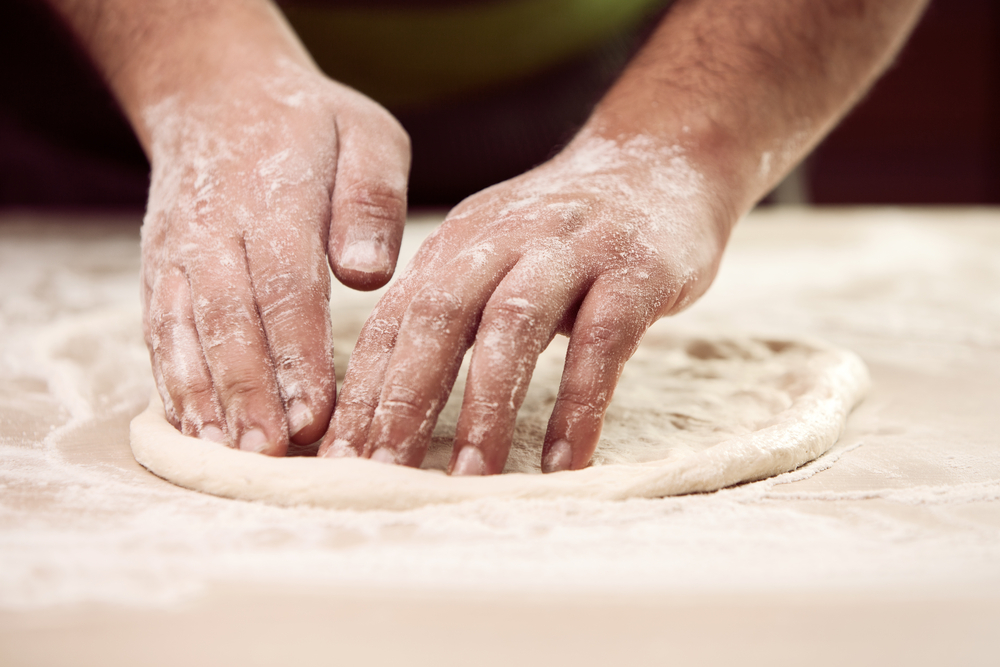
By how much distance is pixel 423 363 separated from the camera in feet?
2.39

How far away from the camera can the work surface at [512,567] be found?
0.50 m

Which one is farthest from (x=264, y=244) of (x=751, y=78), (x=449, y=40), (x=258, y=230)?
(x=449, y=40)

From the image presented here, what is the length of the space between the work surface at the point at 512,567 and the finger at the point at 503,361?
56 millimetres

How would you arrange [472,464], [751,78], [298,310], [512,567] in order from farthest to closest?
[751,78] < [298,310] < [472,464] < [512,567]

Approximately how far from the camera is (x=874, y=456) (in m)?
0.88

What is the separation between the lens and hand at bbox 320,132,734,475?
0.72 meters

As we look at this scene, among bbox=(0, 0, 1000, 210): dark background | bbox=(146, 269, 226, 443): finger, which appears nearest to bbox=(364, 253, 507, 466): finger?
bbox=(146, 269, 226, 443): finger

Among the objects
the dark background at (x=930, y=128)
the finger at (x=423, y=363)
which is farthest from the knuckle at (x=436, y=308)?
the dark background at (x=930, y=128)

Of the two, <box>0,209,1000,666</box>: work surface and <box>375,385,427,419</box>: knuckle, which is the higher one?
<box>375,385,427,419</box>: knuckle

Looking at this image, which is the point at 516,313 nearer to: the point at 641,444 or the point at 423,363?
the point at 423,363

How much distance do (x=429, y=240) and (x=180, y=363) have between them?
308 millimetres

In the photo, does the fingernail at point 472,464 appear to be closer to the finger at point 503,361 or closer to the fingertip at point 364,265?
the finger at point 503,361

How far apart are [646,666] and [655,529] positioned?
187 millimetres

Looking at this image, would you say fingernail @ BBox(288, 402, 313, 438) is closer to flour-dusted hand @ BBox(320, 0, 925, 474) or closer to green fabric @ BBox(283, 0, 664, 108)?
flour-dusted hand @ BBox(320, 0, 925, 474)
